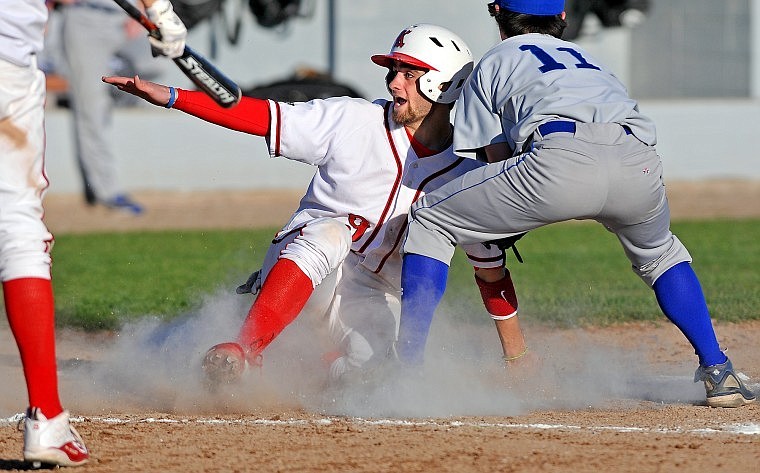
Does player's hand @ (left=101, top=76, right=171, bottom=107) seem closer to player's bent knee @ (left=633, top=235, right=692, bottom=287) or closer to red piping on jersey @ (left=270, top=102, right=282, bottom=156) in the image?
red piping on jersey @ (left=270, top=102, right=282, bottom=156)

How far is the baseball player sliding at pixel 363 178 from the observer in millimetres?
4668

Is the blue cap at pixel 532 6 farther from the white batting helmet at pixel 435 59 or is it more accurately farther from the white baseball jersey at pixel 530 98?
the white batting helmet at pixel 435 59

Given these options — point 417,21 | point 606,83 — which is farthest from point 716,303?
point 417,21

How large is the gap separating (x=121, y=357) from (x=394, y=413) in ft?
5.97

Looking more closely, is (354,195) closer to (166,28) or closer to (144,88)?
(144,88)

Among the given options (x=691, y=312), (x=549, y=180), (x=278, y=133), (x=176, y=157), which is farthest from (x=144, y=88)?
(x=176, y=157)

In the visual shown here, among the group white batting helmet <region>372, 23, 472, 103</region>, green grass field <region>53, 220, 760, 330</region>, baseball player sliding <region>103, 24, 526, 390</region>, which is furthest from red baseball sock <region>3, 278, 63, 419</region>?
green grass field <region>53, 220, 760, 330</region>

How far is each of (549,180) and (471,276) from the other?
163 inches

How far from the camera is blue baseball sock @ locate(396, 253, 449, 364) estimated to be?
443cm

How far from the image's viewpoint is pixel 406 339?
14.5ft

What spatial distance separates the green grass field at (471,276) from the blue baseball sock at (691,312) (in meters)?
1.98

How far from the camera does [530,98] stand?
14.1 ft

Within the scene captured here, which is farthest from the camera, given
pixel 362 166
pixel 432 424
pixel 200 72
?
pixel 362 166

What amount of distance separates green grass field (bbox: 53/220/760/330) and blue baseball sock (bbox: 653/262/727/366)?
1979mm
